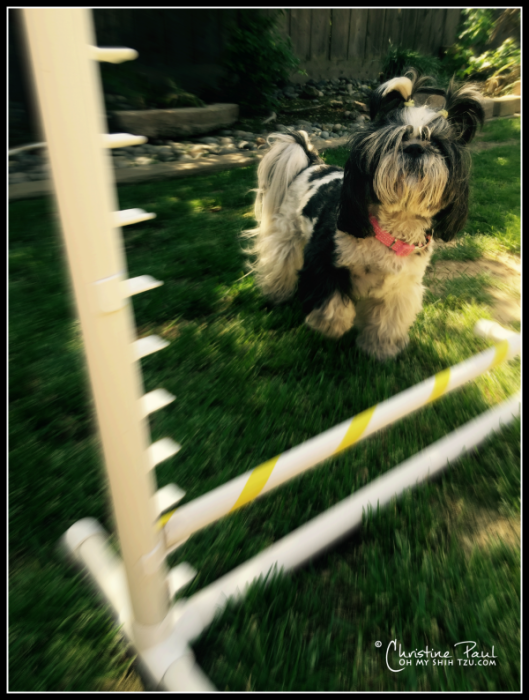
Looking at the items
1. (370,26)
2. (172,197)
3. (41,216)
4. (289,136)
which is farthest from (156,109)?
(370,26)

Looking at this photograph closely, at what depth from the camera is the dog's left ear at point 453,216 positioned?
1.85m

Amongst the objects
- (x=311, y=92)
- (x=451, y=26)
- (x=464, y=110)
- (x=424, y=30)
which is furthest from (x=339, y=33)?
(x=464, y=110)

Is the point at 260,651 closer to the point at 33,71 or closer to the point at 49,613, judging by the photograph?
the point at 49,613

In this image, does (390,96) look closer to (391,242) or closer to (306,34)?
(391,242)

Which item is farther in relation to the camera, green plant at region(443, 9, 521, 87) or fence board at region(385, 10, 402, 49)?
fence board at region(385, 10, 402, 49)

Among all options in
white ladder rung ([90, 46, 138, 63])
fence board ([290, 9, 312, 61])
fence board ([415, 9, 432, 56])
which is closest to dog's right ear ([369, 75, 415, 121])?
white ladder rung ([90, 46, 138, 63])

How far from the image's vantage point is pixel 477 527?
→ 148 centimetres

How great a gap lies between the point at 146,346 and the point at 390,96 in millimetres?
1656

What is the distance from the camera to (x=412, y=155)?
5.56 feet

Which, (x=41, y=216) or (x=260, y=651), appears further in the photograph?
(x=41, y=216)

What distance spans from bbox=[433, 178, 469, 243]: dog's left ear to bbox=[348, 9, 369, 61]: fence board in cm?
942

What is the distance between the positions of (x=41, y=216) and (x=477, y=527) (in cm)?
377

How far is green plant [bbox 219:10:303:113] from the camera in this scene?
6676mm

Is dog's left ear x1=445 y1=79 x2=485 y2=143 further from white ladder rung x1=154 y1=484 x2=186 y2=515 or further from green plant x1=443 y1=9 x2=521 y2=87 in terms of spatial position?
green plant x1=443 y1=9 x2=521 y2=87
